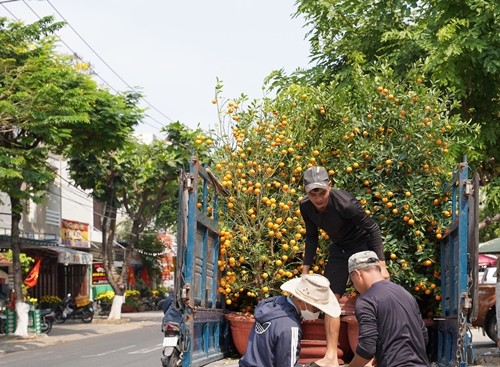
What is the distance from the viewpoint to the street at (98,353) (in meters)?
17.2

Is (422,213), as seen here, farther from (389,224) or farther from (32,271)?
(32,271)

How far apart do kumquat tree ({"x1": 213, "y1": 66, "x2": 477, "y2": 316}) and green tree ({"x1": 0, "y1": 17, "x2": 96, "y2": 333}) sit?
1254 centimetres

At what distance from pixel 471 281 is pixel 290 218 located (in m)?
2.00

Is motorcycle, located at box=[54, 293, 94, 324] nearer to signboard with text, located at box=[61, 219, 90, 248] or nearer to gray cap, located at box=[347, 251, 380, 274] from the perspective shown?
signboard with text, located at box=[61, 219, 90, 248]

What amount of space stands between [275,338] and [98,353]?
15.7 meters

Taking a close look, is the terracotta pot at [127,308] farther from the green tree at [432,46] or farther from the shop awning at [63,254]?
the green tree at [432,46]

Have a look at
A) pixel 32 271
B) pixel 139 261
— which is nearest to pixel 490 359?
pixel 32 271

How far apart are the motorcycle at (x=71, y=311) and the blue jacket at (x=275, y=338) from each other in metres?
28.1

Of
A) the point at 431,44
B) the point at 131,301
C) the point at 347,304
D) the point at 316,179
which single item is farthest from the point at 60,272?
the point at 316,179

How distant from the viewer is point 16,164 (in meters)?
19.4

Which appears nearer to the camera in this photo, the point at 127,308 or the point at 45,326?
the point at 45,326

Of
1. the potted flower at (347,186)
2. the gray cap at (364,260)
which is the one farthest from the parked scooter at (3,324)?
the gray cap at (364,260)

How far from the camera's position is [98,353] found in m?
19.7

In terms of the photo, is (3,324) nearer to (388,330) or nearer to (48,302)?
(48,302)
